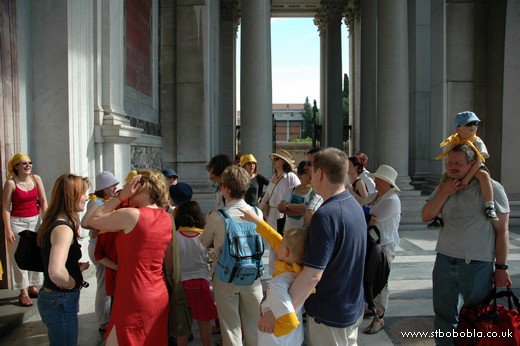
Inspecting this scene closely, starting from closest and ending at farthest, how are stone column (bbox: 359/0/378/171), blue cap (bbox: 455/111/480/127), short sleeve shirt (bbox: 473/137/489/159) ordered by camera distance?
1. blue cap (bbox: 455/111/480/127)
2. short sleeve shirt (bbox: 473/137/489/159)
3. stone column (bbox: 359/0/378/171)

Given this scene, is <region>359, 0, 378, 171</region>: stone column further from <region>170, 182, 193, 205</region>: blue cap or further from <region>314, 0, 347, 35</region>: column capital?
<region>170, 182, 193, 205</region>: blue cap

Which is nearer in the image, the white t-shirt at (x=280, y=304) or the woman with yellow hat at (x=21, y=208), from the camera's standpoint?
the white t-shirt at (x=280, y=304)

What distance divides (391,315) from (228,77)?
64.2 ft

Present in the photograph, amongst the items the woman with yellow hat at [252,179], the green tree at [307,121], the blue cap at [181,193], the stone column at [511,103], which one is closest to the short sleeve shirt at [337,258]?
the blue cap at [181,193]

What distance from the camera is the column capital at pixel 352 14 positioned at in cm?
2516

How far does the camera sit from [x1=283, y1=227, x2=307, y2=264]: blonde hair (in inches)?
115

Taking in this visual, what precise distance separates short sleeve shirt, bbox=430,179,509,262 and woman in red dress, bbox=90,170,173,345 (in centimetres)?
249

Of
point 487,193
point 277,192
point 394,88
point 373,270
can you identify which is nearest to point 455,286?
point 487,193

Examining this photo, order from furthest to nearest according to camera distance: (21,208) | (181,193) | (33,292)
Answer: (33,292) < (21,208) < (181,193)

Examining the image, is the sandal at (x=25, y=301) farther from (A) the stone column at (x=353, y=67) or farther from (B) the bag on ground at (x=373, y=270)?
(A) the stone column at (x=353, y=67)

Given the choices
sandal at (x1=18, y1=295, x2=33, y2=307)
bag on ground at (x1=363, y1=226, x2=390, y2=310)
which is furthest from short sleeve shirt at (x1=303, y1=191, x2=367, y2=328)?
sandal at (x1=18, y1=295, x2=33, y2=307)

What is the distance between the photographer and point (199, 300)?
470 centimetres

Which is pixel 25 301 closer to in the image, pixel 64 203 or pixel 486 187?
pixel 64 203

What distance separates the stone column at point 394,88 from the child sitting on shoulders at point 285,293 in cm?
1106
